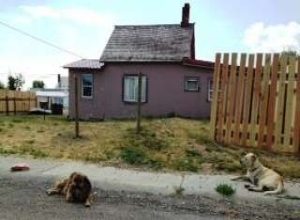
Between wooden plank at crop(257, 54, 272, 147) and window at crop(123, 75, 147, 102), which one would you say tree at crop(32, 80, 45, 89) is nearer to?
window at crop(123, 75, 147, 102)

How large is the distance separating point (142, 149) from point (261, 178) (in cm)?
361

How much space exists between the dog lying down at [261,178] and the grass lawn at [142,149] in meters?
0.97

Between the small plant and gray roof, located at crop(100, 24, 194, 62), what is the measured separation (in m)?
15.0

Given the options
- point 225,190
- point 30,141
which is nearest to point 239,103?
point 225,190

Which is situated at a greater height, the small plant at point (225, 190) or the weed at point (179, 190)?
the small plant at point (225, 190)

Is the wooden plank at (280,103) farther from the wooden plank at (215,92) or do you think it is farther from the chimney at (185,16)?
the chimney at (185,16)

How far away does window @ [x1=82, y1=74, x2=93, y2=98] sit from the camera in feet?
81.6

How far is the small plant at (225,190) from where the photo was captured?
789 cm

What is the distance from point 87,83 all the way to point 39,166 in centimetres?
1517

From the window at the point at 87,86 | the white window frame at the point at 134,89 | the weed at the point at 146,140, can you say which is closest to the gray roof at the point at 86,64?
the window at the point at 87,86

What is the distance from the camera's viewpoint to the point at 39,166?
10.1 meters

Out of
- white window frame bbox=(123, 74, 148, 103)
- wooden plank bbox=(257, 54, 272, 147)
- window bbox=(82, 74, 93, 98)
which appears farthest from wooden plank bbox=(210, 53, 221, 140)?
window bbox=(82, 74, 93, 98)

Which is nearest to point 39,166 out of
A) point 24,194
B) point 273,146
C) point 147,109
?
point 24,194

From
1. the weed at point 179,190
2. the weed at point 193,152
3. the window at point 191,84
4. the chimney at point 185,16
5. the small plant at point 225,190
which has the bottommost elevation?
the weed at point 179,190
